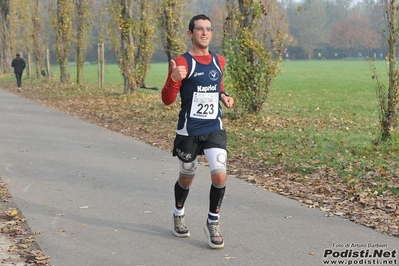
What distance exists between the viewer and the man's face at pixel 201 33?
242 inches

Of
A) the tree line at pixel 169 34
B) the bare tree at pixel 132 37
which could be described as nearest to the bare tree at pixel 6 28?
the tree line at pixel 169 34

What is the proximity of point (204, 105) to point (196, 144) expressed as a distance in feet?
1.23

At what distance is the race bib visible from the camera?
6.21 m

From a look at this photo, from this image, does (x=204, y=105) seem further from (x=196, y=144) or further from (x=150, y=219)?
(x=150, y=219)

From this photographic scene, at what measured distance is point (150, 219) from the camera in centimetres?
734

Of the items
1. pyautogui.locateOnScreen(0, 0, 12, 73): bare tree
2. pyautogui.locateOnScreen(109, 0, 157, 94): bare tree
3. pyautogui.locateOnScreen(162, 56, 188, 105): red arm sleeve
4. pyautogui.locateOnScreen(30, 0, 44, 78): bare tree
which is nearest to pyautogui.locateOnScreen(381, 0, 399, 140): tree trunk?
pyautogui.locateOnScreen(162, 56, 188, 105): red arm sleeve

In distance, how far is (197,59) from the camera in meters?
6.19

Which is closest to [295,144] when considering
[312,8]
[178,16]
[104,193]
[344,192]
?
[344,192]

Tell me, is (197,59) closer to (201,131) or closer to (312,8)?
(201,131)

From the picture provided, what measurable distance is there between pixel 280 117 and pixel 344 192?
31.2 feet

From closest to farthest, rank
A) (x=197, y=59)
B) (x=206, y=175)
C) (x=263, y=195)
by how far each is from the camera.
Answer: (x=197, y=59) → (x=263, y=195) → (x=206, y=175)

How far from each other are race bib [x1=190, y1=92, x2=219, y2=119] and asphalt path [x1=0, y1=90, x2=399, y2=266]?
3.94ft

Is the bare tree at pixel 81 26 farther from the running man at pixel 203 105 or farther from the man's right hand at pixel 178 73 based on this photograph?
the man's right hand at pixel 178 73

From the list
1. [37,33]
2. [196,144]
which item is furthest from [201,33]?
[37,33]
